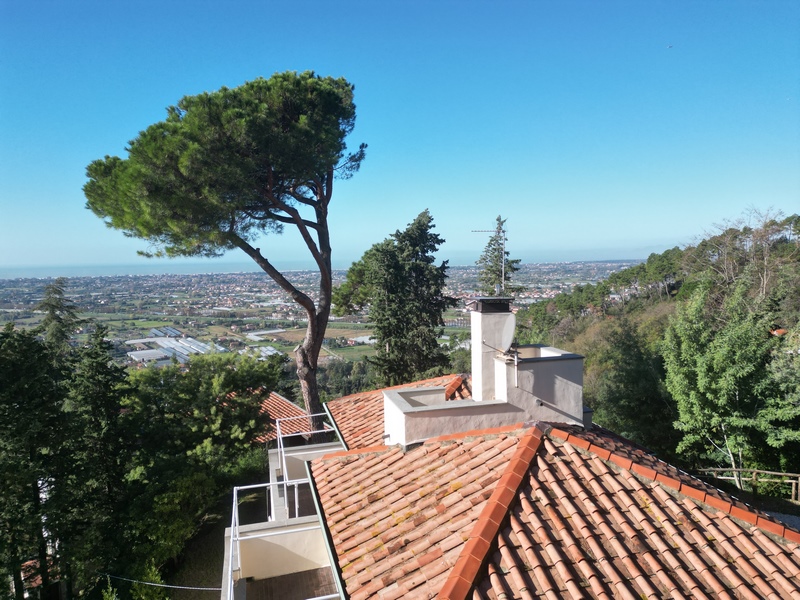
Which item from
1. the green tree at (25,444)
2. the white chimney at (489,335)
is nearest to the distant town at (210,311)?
the green tree at (25,444)

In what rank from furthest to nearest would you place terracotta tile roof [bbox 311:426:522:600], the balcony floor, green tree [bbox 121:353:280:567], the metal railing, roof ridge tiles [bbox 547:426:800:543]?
the metal railing < green tree [bbox 121:353:280:567] < the balcony floor < roof ridge tiles [bbox 547:426:800:543] < terracotta tile roof [bbox 311:426:522:600]

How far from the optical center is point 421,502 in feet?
12.5

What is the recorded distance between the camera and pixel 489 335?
500 cm

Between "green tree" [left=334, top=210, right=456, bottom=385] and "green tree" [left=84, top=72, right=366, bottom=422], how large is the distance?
304 inches

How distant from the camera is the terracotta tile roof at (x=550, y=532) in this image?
277 cm

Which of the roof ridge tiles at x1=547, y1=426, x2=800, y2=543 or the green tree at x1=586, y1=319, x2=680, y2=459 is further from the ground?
the roof ridge tiles at x1=547, y1=426, x2=800, y2=543

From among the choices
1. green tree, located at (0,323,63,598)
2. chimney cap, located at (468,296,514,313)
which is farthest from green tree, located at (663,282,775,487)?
green tree, located at (0,323,63,598)

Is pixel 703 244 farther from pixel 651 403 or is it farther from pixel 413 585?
pixel 413 585

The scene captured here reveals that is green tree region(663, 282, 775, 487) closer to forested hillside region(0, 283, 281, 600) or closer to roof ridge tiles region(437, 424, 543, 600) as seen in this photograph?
roof ridge tiles region(437, 424, 543, 600)

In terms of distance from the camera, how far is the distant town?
31.1 m

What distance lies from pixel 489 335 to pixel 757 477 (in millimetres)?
11333

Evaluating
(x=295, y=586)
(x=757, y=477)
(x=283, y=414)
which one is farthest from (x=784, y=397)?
(x=283, y=414)

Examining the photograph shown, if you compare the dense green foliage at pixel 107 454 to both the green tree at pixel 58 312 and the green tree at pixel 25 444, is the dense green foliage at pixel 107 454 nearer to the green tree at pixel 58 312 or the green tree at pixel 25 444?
the green tree at pixel 25 444

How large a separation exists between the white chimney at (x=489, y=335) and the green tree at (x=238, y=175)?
28.0 ft
